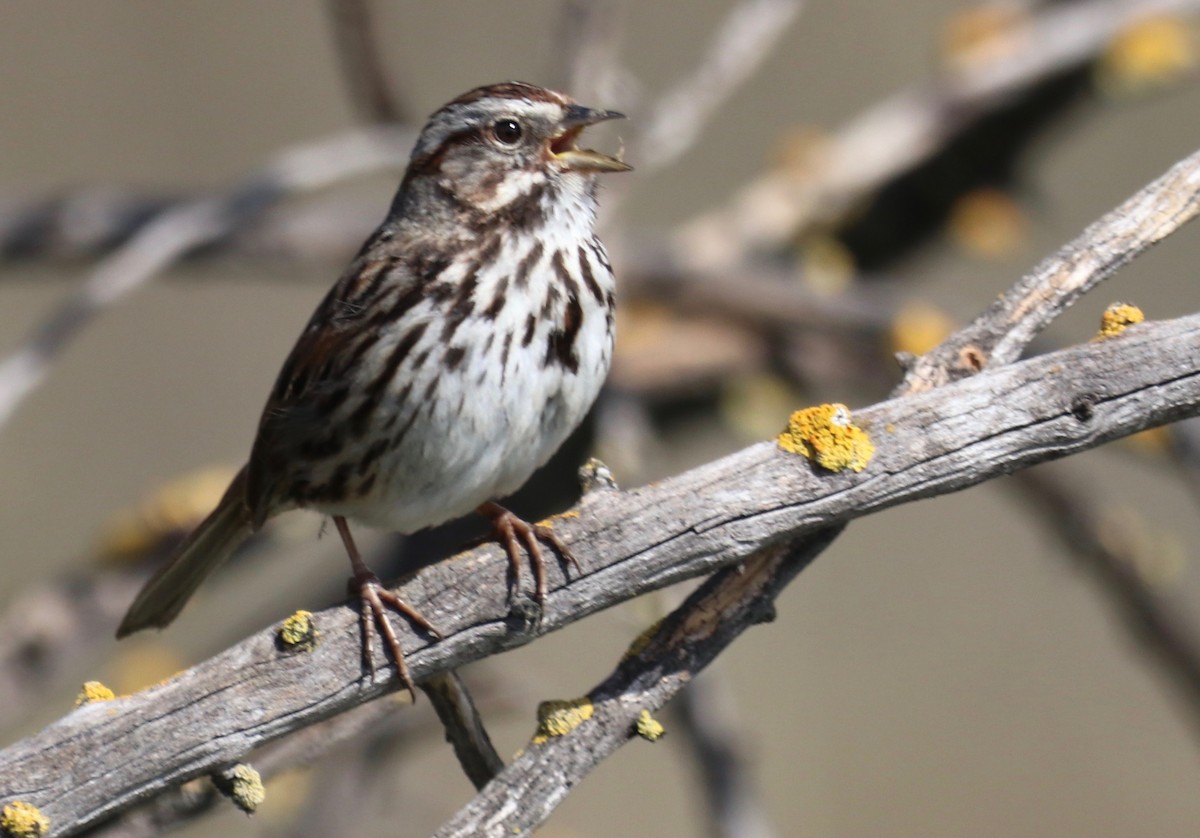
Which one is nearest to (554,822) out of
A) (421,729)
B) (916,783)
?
(916,783)

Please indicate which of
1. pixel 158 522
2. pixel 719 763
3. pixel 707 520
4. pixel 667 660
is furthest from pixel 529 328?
pixel 158 522

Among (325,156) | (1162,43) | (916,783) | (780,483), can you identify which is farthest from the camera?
(916,783)

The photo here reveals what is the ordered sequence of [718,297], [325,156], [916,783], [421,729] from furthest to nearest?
[916,783]
[718,297]
[325,156]
[421,729]

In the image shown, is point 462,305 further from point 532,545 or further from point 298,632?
point 298,632

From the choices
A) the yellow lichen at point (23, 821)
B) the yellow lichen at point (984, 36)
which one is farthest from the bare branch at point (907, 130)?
the yellow lichen at point (23, 821)

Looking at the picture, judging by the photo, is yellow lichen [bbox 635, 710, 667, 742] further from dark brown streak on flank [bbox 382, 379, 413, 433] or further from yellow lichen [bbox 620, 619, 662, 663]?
dark brown streak on flank [bbox 382, 379, 413, 433]

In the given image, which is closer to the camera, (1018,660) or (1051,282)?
(1051,282)

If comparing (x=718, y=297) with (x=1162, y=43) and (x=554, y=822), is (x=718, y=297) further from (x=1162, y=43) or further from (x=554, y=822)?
(x=554, y=822)
